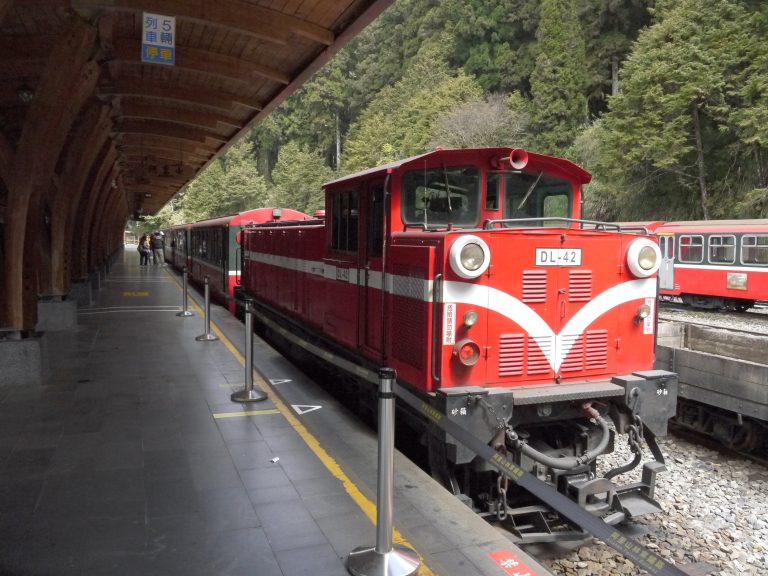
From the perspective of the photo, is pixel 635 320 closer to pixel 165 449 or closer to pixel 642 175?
pixel 165 449

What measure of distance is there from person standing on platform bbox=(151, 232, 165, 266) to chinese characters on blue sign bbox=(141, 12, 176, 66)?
1125 inches

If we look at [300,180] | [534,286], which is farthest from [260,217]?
[300,180]

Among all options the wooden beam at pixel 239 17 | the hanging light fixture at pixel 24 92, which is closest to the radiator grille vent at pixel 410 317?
the wooden beam at pixel 239 17

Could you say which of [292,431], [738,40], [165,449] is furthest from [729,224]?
[165,449]

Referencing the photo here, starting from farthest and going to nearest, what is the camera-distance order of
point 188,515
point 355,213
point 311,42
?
1. point 311,42
2. point 355,213
3. point 188,515

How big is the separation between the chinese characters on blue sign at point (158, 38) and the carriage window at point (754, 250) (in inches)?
661

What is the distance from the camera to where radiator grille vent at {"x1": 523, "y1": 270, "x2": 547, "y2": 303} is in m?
5.20

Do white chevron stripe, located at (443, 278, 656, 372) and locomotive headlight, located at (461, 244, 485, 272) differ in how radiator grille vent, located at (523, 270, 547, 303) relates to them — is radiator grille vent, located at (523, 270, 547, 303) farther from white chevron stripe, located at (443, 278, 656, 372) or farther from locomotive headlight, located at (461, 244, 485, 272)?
locomotive headlight, located at (461, 244, 485, 272)

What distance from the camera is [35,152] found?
783cm

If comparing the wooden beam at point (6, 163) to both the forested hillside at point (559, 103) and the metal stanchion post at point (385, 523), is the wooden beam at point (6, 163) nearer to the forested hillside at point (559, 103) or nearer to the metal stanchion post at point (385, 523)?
the metal stanchion post at point (385, 523)

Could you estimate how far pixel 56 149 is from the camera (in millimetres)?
8359

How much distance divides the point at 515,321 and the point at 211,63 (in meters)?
6.51

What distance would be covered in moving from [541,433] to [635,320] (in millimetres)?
1430

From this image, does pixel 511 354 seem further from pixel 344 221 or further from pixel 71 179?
pixel 71 179
